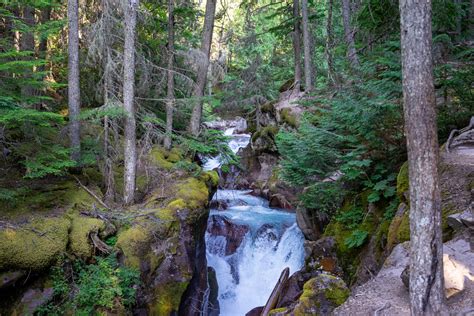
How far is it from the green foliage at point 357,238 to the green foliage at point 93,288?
16.6 ft

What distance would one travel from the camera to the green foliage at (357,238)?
8.14m

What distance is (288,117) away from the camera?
1675 centimetres

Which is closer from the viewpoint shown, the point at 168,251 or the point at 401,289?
the point at 401,289

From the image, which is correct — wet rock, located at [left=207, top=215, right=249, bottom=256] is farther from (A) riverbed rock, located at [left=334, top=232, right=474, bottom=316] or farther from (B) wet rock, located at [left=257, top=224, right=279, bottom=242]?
(A) riverbed rock, located at [left=334, top=232, right=474, bottom=316]

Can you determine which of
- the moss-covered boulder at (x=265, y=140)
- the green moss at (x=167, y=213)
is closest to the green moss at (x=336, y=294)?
the green moss at (x=167, y=213)

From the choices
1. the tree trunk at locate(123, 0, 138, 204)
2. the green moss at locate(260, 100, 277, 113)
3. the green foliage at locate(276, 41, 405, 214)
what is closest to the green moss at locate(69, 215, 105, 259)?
the tree trunk at locate(123, 0, 138, 204)

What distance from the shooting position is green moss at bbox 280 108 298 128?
16.2 meters

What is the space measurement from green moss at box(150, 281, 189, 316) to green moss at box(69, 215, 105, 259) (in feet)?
5.79

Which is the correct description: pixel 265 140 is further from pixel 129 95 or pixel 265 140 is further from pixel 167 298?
pixel 167 298

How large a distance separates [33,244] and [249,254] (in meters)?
6.95

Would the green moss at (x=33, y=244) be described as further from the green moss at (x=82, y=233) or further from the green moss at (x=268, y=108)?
the green moss at (x=268, y=108)

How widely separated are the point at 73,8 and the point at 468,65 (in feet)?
31.3

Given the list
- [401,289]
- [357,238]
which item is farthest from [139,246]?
[401,289]

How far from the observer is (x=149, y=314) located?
24.1ft
